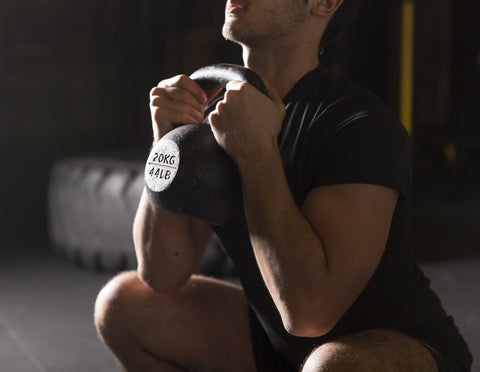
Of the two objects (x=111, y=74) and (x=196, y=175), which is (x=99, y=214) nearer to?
(x=196, y=175)

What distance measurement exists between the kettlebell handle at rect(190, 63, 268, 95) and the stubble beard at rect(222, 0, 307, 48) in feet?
0.27

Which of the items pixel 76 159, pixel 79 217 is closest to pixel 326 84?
pixel 79 217

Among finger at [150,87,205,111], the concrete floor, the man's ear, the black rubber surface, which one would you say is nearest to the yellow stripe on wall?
the concrete floor

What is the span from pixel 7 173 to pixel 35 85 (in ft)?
1.81

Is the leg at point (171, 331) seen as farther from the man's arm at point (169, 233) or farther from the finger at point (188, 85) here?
the finger at point (188, 85)

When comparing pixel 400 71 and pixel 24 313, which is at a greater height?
pixel 400 71

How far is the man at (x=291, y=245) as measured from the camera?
1069 millimetres

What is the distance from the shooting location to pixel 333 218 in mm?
1064

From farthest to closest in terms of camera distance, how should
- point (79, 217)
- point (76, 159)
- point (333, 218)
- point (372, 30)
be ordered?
point (372, 30) < point (76, 159) < point (79, 217) < point (333, 218)

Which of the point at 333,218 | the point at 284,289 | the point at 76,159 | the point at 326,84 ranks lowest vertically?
the point at 76,159

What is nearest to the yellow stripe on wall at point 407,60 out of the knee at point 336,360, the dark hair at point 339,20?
the dark hair at point 339,20

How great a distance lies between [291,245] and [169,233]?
1.18ft

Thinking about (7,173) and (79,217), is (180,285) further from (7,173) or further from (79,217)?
(7,173)

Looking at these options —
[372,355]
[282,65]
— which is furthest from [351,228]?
[282,65]
